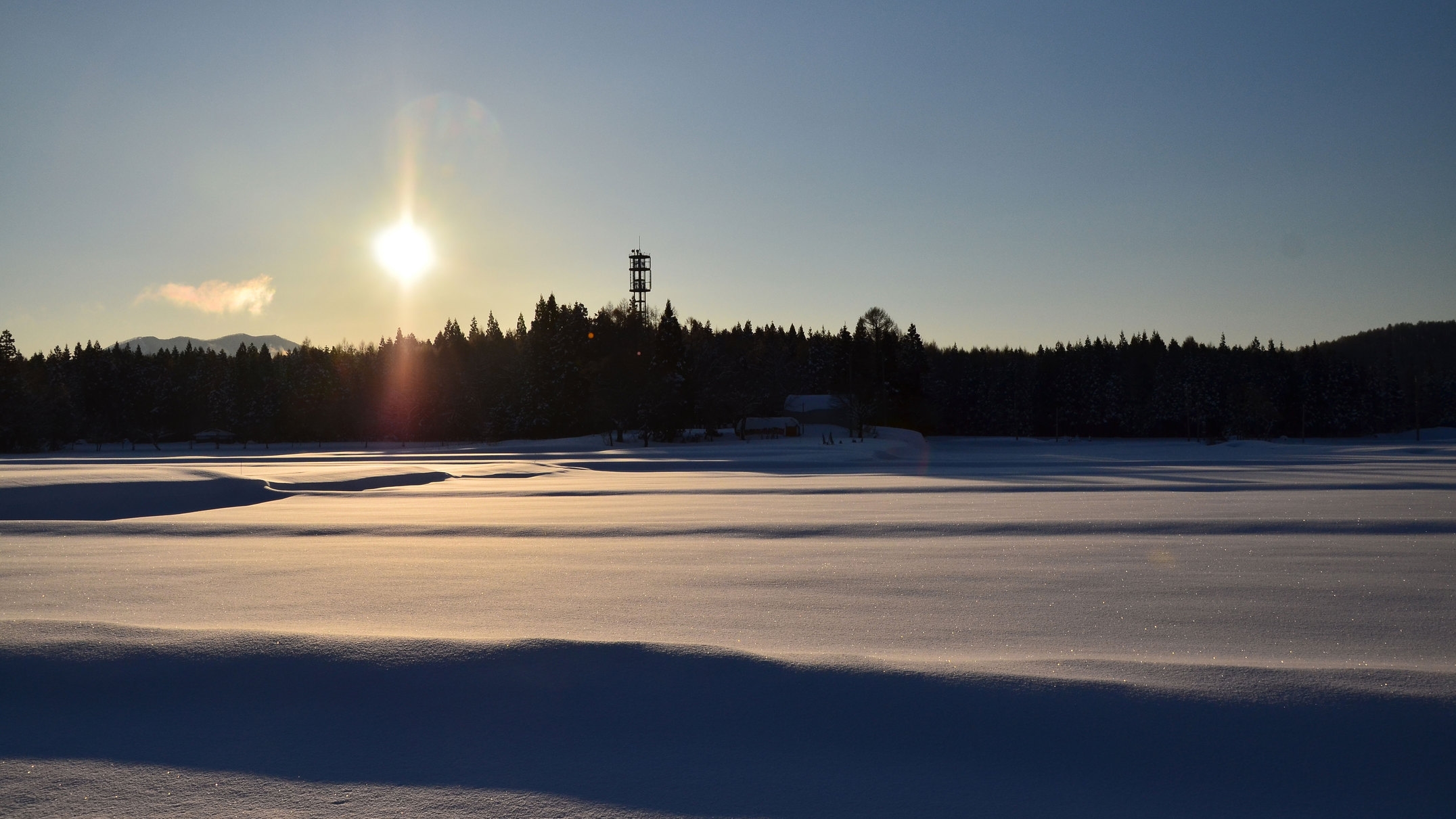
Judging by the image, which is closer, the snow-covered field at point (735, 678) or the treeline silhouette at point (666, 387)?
the snow-covered field at point (735, 678)

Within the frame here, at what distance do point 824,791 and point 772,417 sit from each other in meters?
86.2

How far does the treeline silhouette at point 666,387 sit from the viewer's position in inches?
3046

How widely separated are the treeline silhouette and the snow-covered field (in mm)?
59159

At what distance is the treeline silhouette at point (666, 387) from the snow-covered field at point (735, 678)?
5916 cm

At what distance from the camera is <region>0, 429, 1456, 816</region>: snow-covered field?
144 inches

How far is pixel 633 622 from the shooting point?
608 centimetres

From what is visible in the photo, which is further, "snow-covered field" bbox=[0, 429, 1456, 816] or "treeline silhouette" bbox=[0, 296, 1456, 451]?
"treeline silhouette" bbox=[0, 296, 1456, 451]

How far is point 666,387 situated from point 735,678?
6345 cm

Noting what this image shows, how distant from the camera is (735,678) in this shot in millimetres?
4520

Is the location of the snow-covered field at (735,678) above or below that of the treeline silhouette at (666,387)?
below

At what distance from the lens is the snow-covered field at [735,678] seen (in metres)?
3.66

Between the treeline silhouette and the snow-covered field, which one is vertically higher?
the treeline silhouette

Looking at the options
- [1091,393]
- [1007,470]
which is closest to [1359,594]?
[1007,470]

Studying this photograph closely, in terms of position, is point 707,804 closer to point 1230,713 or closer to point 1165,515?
point 1230,713
